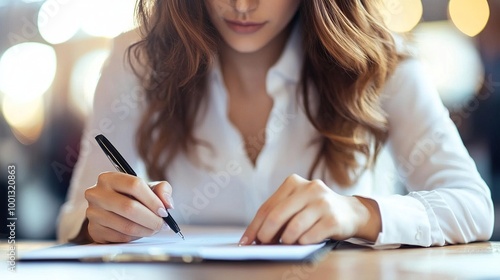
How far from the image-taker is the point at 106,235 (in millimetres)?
582

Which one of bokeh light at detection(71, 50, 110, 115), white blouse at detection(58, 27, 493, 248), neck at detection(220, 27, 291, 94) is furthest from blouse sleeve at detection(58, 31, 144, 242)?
bokeh light at detection(71, 50, 110, 115)

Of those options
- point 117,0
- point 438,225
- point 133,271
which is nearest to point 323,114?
point 438,225

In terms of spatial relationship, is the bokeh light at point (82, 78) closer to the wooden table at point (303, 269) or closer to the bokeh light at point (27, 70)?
the bokeh light at point (27, 70)

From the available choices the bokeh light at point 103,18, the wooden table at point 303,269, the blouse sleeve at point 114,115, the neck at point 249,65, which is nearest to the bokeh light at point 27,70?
the bokeh light at point 103,18

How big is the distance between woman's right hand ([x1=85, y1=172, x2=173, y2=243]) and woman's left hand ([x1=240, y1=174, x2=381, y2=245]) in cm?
9

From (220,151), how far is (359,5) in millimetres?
288

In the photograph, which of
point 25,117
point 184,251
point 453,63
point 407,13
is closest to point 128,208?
point 184,251

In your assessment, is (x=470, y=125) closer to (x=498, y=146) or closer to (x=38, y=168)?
(x=498, y=146)

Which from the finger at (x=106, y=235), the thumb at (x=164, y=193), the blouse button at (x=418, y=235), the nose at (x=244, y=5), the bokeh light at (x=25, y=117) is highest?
the nose at (x=244, y=5)

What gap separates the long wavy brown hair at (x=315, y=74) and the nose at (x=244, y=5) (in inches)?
3.2

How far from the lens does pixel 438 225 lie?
2.01 ft

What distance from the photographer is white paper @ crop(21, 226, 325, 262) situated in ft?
1.43

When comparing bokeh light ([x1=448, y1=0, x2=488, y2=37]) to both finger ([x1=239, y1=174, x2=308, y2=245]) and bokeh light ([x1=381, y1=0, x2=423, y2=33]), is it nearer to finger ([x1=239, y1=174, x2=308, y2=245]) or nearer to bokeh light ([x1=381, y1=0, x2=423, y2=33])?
bokeh light ([x1=381, y1=0, x2=423, y2=33])

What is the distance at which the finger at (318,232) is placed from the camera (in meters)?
A: 0.51
